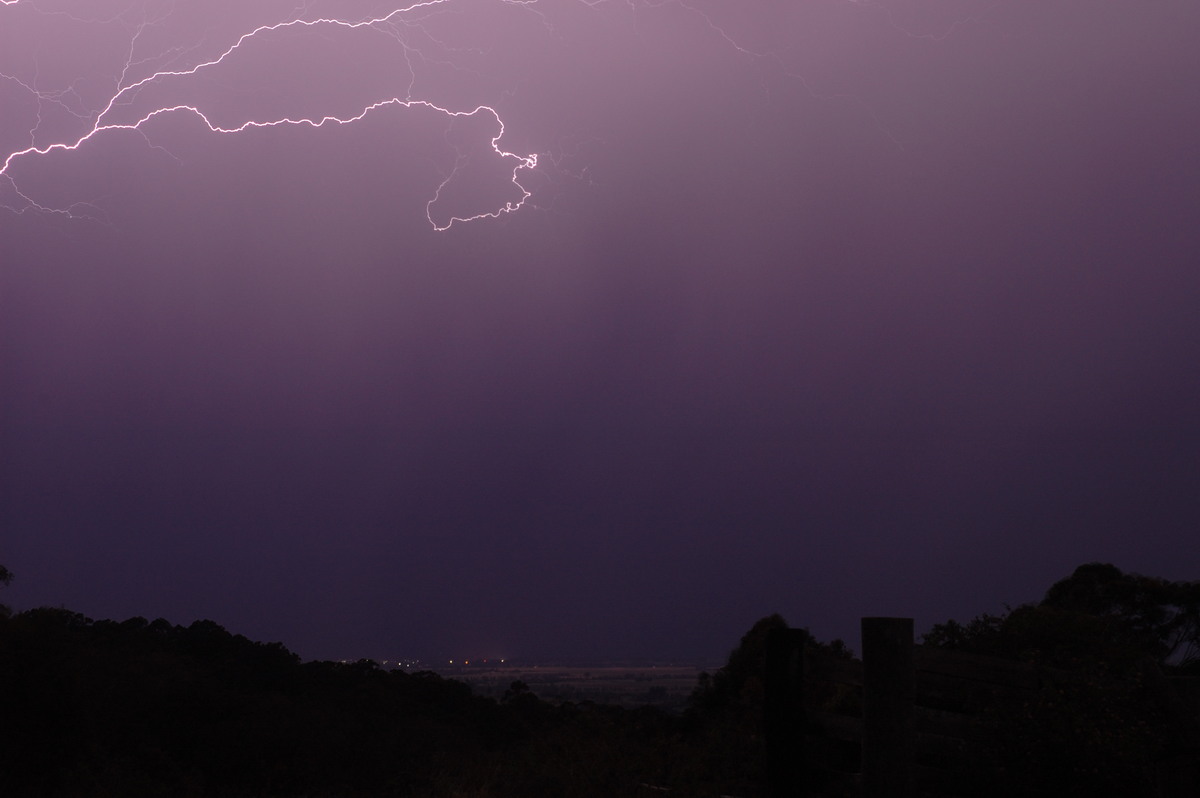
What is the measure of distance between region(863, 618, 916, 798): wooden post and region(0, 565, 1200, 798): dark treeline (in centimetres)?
72

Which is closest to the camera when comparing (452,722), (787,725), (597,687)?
(787,725)

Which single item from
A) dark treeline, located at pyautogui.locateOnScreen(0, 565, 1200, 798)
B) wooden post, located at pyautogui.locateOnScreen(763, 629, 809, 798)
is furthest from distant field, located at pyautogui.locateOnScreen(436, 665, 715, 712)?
wooden post, located at pyautogui.locateOnScreen(763, 629, 809, 798)

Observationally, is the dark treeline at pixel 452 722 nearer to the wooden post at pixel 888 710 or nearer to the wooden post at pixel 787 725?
the wooden post at pixel 888 710

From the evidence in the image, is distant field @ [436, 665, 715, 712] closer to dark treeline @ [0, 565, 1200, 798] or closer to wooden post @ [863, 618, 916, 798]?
dark treeline @ [0, 565, 1200, 798]

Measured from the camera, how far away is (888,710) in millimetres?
4840

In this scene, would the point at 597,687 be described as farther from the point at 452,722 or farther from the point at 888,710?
the point at 888,710

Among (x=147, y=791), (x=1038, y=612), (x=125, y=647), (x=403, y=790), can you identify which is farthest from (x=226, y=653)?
(x=1038, y=612)

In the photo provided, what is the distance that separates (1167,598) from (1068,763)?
39.2ft

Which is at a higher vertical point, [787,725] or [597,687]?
[787,725]

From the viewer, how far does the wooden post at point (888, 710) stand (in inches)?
188

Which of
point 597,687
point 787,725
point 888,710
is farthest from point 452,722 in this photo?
point 597,687

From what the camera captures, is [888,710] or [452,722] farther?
[452,722]

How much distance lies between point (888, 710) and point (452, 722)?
14.2 m

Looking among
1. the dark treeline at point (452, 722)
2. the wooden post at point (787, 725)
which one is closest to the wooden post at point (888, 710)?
the wooden post at point (787, 725)
